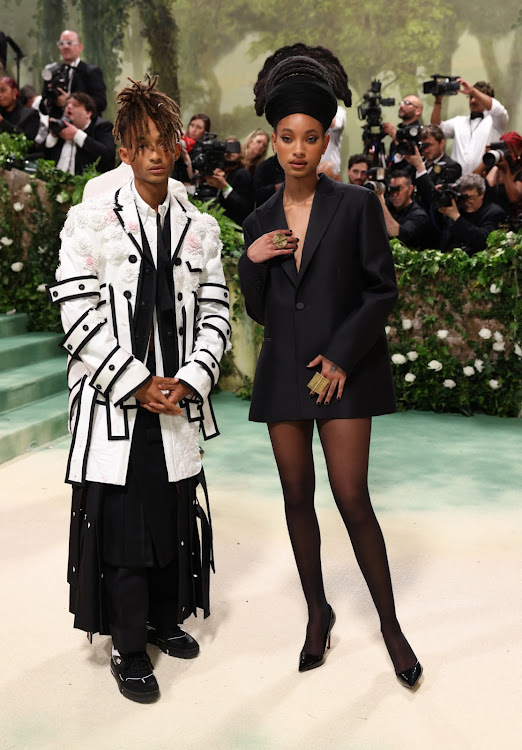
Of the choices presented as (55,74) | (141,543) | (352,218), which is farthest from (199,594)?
(55,74)

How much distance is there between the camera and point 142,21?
12094 mm

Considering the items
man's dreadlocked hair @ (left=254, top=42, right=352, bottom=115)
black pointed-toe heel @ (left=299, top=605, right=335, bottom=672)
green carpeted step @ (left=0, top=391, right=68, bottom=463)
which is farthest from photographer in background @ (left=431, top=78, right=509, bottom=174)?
black pointed-toe heel @ (left=299, top=605, right=335, bottom=672)

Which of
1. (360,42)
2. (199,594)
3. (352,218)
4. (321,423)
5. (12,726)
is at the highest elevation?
(360,42)

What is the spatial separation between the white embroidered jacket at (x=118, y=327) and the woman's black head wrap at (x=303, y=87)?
450 mm

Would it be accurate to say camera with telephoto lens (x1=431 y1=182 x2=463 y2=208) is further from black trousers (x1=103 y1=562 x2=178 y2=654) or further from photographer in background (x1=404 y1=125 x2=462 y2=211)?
black trousers (x1=103 y1=562 x2=178 y2=654)

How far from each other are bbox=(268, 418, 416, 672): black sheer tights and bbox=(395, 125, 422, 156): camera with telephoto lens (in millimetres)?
4535

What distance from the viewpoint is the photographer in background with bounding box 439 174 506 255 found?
6270 mm

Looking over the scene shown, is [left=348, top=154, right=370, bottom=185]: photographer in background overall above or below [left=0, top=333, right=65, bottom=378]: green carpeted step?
above

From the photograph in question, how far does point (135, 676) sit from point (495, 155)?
5116mm

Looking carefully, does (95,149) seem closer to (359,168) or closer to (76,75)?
(76,75)

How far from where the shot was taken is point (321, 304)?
103 inches

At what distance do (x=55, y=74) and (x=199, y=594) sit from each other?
A: 6.34m

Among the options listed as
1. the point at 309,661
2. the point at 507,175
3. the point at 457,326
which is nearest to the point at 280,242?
the point at 309,661

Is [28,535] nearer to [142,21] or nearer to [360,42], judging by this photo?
[360,42]
